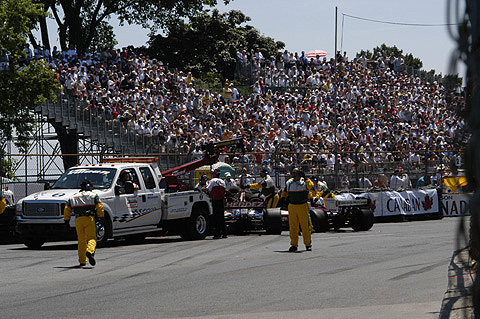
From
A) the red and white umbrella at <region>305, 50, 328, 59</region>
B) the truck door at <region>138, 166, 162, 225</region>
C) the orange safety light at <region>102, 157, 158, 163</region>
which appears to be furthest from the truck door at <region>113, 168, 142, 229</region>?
the red and white umbrella at <region>305, 50, 328, 59</region>

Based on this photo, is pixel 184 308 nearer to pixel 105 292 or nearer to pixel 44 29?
pixel 105 292

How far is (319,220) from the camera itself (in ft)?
74.8

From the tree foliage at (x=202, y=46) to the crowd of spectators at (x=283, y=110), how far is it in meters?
10.7

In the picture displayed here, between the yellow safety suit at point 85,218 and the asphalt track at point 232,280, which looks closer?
the asphalt track at point 232,280

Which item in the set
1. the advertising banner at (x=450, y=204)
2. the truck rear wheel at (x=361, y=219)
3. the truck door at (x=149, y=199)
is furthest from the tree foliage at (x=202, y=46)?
the truck door at (x=149, y=199)

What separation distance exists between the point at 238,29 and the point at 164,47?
740 centimetres

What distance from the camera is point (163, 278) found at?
42.4ft

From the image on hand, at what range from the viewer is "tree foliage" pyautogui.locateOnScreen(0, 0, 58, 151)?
27547 millimetres

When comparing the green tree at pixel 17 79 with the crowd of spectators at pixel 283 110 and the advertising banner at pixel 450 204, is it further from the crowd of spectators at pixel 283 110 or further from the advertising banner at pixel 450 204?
the advertising banner at pixel 450 204

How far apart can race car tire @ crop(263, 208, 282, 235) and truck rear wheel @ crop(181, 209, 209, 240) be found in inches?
65.8

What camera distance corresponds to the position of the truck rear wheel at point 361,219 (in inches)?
948

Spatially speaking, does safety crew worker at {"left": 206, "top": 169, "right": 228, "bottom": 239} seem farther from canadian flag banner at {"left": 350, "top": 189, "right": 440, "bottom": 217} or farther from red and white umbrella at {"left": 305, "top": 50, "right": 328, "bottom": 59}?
red and white umbrella at {"left": 305, "top": 50, "right": 328, "bottom": 59}

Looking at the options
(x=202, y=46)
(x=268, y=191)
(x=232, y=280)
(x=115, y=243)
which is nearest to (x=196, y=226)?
(x=115, y=243)

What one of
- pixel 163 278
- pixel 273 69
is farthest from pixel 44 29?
pixel 163 278
